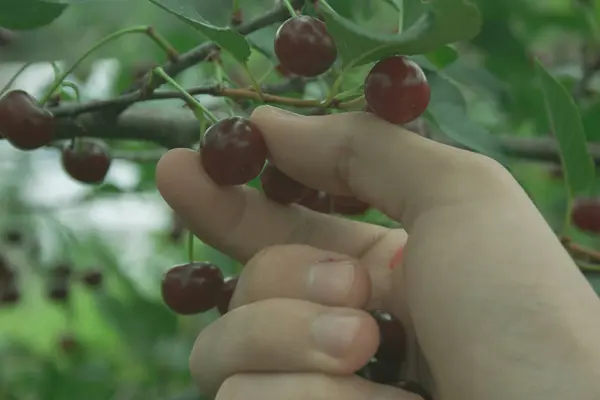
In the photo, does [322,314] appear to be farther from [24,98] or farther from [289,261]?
[24,98]

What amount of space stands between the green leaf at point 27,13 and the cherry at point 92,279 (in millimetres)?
773

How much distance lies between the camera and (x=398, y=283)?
2.77ft

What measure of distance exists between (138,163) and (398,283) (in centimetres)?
64

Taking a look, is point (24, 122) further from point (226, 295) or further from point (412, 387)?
point (412, 387)

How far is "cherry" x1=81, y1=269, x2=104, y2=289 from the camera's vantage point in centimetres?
154

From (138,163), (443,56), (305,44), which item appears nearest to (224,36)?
(305,44)

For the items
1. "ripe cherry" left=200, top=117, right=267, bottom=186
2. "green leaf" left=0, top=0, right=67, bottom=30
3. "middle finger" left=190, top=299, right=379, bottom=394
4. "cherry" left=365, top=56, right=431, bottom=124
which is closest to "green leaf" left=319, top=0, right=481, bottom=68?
"cherry" left=365, top=56, right=431, bottom=124

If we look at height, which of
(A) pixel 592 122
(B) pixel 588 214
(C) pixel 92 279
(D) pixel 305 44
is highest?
(D) pixel 305 44

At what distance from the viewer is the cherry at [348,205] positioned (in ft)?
2.87

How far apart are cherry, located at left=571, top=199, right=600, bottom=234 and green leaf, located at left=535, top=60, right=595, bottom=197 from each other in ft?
0.95

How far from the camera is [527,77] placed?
1.34 meters

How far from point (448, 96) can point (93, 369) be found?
0.80 metres

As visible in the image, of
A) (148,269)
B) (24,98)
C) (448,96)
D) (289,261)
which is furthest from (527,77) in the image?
(148,269)

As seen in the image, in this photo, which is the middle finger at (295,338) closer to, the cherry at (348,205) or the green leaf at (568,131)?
the cherry at (348,205)
